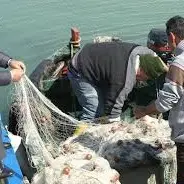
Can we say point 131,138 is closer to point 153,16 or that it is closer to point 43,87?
point 43,87

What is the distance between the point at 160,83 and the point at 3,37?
8041 millimetres

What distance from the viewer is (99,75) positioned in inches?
199

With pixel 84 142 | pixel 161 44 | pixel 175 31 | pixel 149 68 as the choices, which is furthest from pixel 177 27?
pixel 161 44

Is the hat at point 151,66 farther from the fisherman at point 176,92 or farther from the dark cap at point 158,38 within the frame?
the dark cap at point 158,38

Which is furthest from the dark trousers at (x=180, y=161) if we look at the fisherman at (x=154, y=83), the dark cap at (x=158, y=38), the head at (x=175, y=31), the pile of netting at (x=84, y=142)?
the dark cap at (x=158, y=38)

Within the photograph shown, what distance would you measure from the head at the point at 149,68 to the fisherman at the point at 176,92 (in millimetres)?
874

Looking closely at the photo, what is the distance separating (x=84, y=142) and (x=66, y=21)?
9.38 metres

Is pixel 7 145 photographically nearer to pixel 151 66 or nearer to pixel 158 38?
pixel 151 66

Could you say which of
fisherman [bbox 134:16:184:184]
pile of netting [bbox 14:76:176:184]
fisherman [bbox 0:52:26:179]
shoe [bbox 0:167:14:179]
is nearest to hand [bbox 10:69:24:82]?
fisherman [bbox 0:52:26:179]

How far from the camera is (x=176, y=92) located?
149 inches

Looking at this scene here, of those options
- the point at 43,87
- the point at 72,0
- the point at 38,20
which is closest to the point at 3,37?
the point at 38,20

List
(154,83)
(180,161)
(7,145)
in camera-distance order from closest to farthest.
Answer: (180,161) → (7,145) → (154,83)

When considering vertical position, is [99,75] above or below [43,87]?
above

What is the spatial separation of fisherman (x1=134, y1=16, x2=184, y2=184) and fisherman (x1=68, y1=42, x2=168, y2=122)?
0.82 meters
